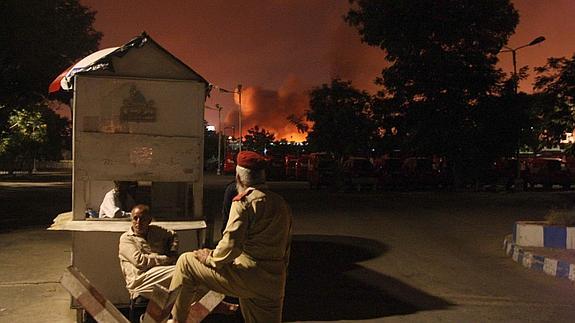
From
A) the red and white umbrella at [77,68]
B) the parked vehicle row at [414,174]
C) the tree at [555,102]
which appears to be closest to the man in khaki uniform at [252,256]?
the red and white umbrella at [77,68]

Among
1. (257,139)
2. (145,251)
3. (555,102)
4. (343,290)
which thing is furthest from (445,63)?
(257,139)

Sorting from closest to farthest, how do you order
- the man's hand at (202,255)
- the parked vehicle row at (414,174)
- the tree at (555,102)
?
the man's hand at (202,255), the tree at (555,102), the parked vehicle row at (414,174)

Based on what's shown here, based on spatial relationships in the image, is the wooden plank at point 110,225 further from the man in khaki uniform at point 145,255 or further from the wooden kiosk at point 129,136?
the man in khaki uniform at point 145,255

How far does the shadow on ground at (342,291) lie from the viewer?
21.1ft

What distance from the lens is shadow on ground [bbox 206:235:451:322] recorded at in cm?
643

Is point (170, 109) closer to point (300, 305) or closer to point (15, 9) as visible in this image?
point (300, 305)

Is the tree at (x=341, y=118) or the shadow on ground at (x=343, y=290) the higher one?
the tree at (x=341, y=118)

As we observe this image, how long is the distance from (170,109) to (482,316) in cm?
406

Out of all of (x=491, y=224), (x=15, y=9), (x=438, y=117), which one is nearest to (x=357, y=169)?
(x=438, y=117)

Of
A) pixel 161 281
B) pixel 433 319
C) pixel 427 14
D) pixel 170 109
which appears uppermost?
pixel 427 14

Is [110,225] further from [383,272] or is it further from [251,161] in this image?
[383,272]

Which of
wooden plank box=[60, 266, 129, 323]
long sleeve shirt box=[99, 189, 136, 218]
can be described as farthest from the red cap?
long sleeve shirt box=[99, 189, 136, 218]

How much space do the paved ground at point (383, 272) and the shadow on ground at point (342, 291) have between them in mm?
13

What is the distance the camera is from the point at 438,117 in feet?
91.2
